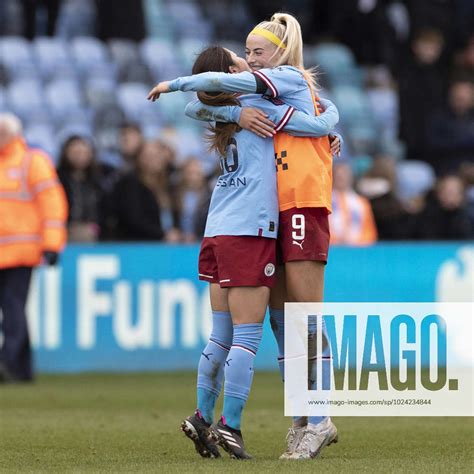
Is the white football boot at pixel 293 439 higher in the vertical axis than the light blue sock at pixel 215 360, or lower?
lower

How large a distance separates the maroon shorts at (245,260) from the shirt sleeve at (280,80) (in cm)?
72

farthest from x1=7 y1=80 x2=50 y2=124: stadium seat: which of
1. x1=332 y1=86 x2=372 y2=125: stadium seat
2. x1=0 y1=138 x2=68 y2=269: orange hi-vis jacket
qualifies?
x1=0 y1=138 x2=68 y2=269: orange hi-vis jacket

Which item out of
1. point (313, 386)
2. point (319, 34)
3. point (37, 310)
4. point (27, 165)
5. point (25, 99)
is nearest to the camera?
point (313, 386)

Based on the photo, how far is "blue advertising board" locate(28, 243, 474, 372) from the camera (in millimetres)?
14344

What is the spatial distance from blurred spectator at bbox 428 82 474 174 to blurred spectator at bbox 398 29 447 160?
695 mm

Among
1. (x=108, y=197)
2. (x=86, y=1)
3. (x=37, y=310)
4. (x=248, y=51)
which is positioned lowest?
(x=37, y=310)

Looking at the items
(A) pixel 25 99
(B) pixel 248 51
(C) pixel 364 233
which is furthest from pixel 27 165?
(B) pixel 248 51

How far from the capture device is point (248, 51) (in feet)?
25.5

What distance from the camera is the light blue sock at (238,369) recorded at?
760cm

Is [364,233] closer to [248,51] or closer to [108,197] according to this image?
[108,197]

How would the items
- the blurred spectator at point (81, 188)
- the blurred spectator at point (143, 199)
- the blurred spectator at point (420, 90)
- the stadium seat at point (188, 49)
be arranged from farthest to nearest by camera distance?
the stadium seat at point (188, 49), the blurred spectator at point (420, 90), the blurred spectator at point (143, 199), the blurred spectator at point (81, 188)

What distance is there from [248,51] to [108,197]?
24.3ft

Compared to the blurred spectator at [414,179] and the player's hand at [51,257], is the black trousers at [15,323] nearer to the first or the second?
the player's hand at [51,257]

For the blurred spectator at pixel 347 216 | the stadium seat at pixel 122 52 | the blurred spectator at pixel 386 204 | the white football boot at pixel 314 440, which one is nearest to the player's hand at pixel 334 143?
the white football boot at pixel 314 440
